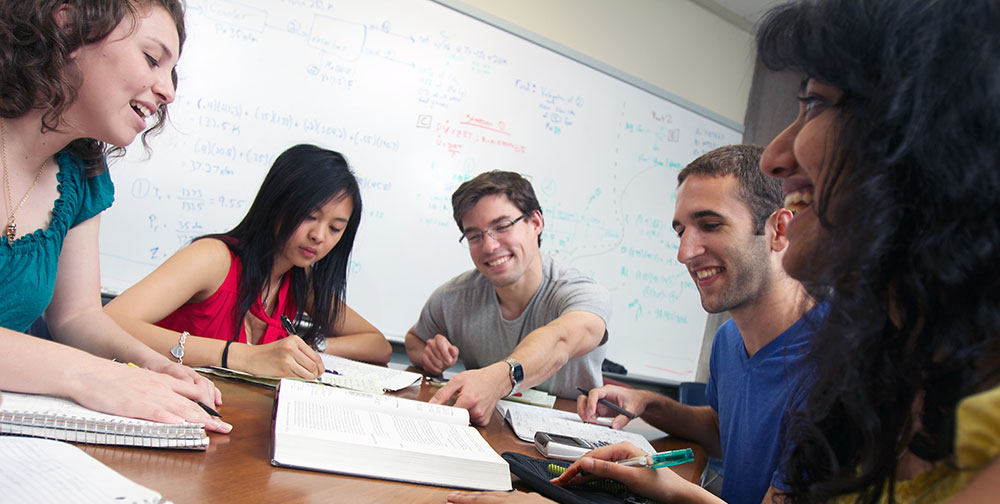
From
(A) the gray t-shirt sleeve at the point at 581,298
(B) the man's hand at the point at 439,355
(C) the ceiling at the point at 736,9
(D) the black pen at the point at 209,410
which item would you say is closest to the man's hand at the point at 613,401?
(A) the gray t-shirt sleeve at the point at 581,298

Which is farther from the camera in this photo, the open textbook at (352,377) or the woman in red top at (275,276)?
the woman in red top at (275,276)

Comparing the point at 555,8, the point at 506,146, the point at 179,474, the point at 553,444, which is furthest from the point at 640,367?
the point at 179,474

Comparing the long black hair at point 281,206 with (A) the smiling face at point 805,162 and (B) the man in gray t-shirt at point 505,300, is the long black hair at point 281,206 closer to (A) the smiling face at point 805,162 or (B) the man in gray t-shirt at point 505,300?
(B) the man in gray t-shirt at point 505,300

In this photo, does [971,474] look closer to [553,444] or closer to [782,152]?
[782,152]

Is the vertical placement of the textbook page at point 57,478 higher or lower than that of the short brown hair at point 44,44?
lower

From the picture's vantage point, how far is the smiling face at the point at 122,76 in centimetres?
102

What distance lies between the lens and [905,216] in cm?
52

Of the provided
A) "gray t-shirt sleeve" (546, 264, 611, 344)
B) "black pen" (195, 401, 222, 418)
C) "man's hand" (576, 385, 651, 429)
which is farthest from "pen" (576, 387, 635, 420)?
"black pen" (195, 401, 222, 418)

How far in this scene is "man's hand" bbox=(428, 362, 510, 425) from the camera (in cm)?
118

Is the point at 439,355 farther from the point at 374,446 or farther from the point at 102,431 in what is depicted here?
the point at 102,431

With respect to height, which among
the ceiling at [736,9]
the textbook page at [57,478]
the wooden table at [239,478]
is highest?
the ceiling at [736,9]

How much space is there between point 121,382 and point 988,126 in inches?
36.0

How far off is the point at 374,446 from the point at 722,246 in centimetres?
96

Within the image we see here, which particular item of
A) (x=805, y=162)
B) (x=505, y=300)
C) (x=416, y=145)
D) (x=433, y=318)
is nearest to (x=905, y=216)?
(x=805, y=162)
